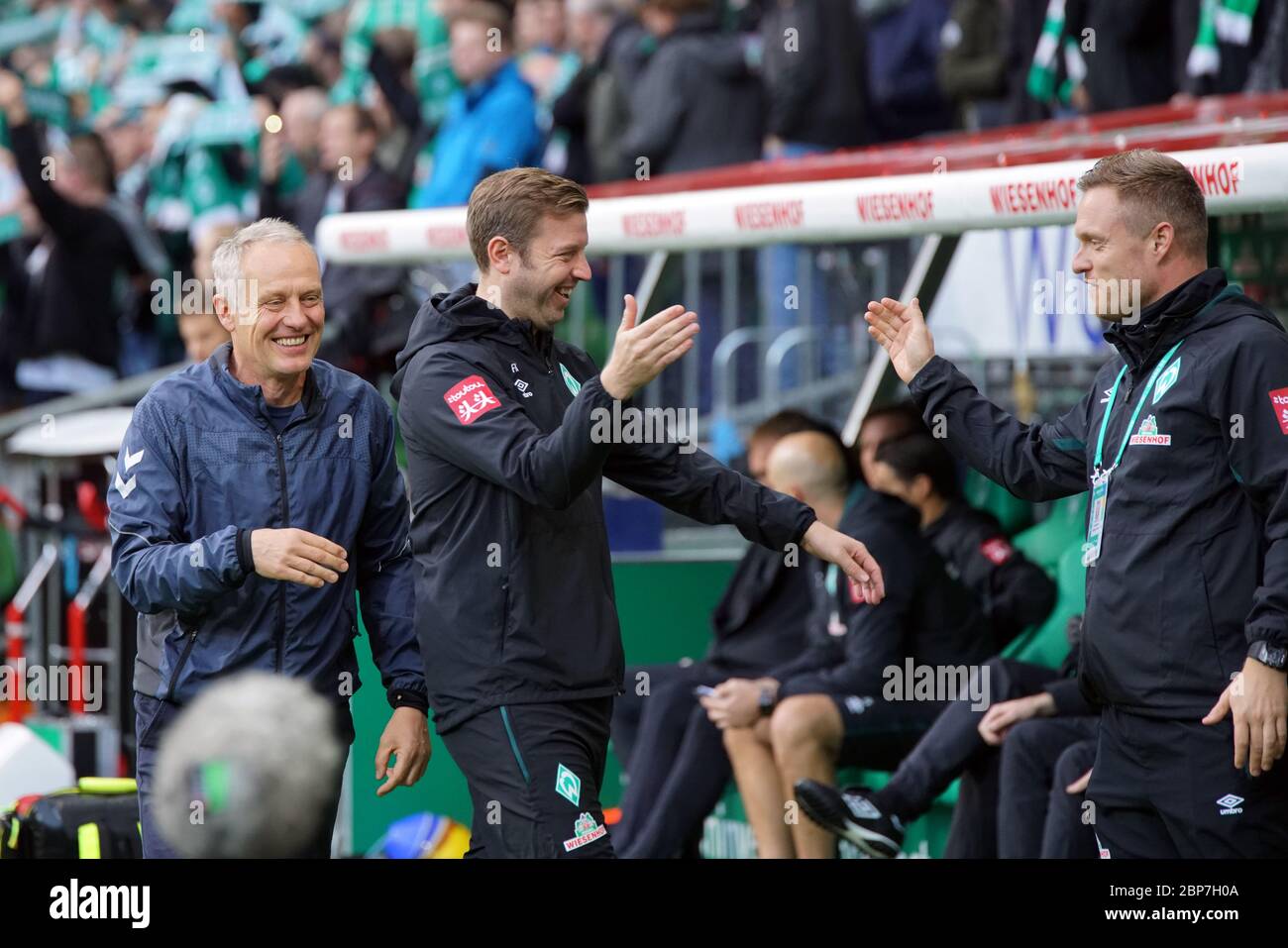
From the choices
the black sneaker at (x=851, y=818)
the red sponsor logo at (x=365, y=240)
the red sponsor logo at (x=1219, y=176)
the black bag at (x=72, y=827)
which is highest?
the red sponsor logo at (x=365, y=240)

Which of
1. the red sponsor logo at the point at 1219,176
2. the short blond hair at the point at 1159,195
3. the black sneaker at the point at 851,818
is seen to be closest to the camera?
the short blond hair at the point at 1159,195

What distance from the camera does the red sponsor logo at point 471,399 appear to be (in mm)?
4582

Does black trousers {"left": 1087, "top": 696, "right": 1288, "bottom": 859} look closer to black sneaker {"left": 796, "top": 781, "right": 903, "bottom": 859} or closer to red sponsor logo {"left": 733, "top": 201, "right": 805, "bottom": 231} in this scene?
black sneaker {"left": 796, "top": 781, "right": 903, "bottom": 859}

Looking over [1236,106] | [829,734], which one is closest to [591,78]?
[1236,106]

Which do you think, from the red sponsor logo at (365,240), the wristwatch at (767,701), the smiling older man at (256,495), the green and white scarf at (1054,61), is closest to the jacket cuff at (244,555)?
the smiling older man at (256,495)

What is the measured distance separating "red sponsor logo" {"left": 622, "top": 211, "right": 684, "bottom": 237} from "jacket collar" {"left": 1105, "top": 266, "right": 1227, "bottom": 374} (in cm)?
291

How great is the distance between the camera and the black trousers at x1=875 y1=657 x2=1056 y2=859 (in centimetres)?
639

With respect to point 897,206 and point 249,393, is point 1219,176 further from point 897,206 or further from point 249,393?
Answer: point 249,393

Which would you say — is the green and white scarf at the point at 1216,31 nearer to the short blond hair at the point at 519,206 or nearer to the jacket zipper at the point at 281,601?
the short blond hair at the point at 519,206

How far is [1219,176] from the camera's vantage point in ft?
17.5

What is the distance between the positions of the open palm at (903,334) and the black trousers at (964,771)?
6.02ft

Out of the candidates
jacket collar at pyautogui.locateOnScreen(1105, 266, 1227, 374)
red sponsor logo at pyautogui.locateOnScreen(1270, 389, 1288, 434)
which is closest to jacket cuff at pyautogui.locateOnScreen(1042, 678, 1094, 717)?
jacket collar at pyautogui.locateOnScreen(1105, 266, 1227, 374)
